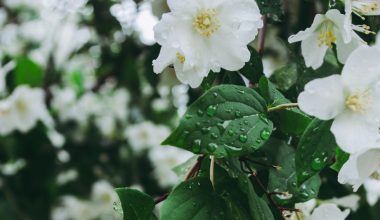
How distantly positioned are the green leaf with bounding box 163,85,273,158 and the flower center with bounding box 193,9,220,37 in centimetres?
9

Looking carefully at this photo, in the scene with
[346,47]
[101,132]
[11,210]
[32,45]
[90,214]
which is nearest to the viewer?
[346,47]

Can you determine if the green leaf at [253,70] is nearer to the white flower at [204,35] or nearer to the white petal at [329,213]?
the white flower at [204,35]

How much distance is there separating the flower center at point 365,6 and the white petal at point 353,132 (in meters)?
0.18

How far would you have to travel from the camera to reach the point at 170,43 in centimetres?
75

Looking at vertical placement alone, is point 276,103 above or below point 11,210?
above

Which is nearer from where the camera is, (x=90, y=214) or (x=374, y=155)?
(x=374, y=155)

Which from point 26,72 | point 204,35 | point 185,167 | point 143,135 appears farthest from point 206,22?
point 143,135

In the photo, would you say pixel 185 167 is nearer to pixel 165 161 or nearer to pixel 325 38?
pixel 325 38

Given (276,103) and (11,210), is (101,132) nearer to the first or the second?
(11,210)

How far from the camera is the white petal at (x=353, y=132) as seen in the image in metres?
0.67

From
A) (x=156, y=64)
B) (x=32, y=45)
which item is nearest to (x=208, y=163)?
(x=156, y=64)

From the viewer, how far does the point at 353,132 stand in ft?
2.24

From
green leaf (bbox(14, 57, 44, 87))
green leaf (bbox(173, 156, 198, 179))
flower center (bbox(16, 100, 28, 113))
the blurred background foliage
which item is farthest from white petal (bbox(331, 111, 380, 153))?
green leaf (bbox(14, 57, 44, 87))

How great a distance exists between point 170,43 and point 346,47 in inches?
10.0
